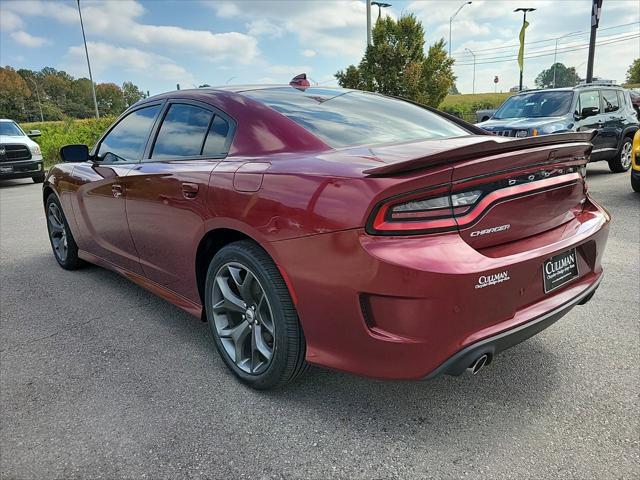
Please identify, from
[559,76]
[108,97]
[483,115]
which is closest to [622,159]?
[483,115]

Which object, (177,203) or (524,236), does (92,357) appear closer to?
(177,203)

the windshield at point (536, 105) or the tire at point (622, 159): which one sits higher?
the windshield at point (536, 105)

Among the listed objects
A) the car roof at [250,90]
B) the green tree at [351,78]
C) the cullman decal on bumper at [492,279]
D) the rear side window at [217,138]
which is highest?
the green tree at [351,78]

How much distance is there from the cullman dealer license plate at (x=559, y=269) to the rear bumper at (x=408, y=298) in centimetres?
4

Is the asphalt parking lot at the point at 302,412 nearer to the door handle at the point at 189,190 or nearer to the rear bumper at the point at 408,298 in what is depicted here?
the rear bumper at the point at 408,298

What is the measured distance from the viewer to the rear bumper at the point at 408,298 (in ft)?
6.03

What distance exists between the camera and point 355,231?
6.20 feet

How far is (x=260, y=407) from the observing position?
243 centimetres

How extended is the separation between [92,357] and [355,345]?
183 centimetres

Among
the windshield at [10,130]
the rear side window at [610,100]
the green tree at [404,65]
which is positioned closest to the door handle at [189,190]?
the rear side window at [610,100]

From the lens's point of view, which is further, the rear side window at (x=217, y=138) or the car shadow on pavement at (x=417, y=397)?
the rear side window at (x=217, y=138)

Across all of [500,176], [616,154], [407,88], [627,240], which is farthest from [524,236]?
[407,88]

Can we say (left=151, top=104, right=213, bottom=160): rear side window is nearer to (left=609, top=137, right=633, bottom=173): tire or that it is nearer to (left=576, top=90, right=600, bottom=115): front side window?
(left=576, top=90, right=600, bottom=115): front side window

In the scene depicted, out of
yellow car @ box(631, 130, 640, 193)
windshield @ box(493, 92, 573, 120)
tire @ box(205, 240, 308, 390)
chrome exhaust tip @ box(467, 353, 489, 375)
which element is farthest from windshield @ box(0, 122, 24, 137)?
chrome exhaust tip @ box(467, 353, 489, 375)
